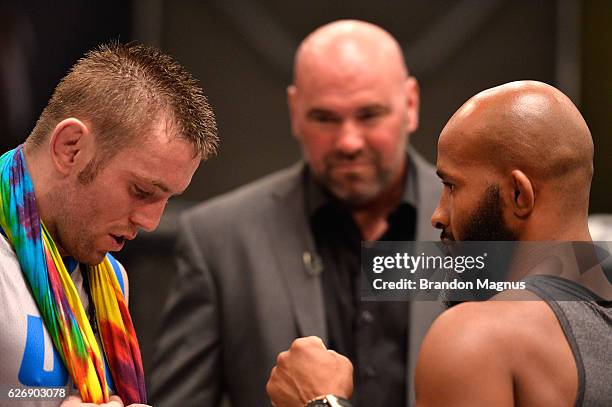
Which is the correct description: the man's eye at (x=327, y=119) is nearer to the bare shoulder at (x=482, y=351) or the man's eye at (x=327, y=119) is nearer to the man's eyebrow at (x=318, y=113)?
the man's eyebrow at (x=318, y=113)

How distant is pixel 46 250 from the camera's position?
1.87 m

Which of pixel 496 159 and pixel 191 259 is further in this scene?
pixel 191 259

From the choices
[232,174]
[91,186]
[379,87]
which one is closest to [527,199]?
[91,186]

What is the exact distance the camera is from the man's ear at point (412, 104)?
3.28 metres

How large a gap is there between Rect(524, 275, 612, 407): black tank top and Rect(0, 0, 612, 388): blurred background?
0.58 m

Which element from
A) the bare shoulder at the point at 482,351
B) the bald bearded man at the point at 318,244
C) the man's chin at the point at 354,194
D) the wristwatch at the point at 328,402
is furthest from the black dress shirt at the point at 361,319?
the bare shoulder at the point at 482,351

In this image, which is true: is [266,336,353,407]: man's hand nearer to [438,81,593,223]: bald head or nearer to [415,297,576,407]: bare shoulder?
[415,297,576,407]: bare shoulder

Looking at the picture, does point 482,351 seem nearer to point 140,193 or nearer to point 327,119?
point 140,193

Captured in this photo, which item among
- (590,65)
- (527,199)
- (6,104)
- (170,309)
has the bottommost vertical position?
(170,309)

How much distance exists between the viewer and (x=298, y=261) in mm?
2633

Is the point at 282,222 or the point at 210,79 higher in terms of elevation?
the point at 210,79

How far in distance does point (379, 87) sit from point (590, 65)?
0.95m

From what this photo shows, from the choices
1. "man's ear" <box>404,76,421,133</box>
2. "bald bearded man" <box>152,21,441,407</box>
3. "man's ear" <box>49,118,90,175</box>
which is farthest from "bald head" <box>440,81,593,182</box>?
"man's ear" <box>404,76,421,133</box>

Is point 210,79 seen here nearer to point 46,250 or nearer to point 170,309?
point 170,309
